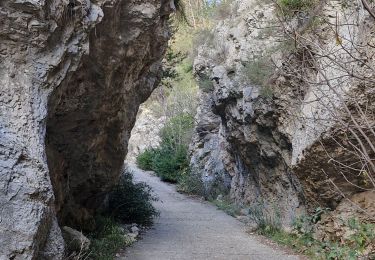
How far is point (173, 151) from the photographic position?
23.1 m

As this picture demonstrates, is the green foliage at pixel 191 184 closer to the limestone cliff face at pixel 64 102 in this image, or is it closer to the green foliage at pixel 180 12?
the limestone cliff face at pixel 64 102

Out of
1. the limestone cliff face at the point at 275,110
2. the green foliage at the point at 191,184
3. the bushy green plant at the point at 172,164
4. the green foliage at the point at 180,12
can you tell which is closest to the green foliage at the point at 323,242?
the limestone cliff face at the point at 275,110

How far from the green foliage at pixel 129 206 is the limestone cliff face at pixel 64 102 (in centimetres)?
124

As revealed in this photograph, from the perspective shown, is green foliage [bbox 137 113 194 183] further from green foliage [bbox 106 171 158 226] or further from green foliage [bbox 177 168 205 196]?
green foliage [bbox 106 171 158 226]

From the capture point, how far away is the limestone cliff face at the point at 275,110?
24.1ft

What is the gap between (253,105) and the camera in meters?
10.5

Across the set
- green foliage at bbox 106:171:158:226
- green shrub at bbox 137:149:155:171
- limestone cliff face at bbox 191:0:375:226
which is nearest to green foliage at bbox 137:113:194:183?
green shrub at bbox 137:149:155:171

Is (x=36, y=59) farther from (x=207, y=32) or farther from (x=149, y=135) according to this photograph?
(x=149, y=135)

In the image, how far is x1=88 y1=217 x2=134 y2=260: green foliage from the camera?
7129mm

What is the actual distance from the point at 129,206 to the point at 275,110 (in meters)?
4.11

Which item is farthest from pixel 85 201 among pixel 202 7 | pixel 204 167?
pixel 202 7

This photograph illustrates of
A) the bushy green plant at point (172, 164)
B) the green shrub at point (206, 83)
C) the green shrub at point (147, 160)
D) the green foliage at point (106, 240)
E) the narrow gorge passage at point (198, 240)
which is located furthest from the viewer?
the green shrub at point (147, 160)

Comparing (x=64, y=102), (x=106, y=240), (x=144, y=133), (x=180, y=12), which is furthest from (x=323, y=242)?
(x=144, y=133)

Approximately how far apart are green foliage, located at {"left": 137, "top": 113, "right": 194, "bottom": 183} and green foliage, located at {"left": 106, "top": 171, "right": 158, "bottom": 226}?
1025 cm
